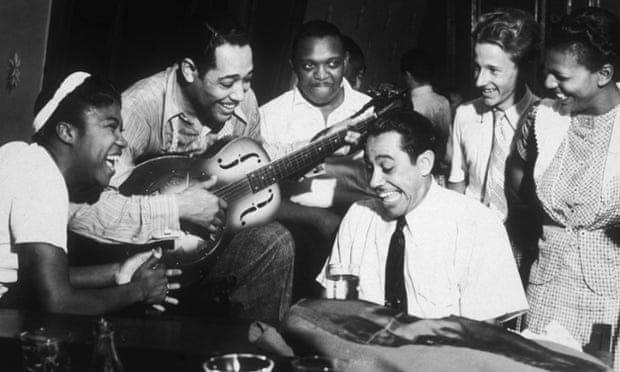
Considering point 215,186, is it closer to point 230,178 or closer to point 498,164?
point 230,178

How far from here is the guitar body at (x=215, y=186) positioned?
2584mm

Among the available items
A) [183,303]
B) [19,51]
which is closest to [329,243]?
[183,303]

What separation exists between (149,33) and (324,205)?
93 cm

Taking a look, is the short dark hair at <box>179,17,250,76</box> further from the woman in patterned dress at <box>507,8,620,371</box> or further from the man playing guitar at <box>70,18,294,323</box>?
the woman in patterned dress at <box>507,8,620,371</box>

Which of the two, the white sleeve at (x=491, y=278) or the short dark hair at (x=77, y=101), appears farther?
the short dark hair at (x=77, y=101)

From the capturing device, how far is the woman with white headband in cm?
245

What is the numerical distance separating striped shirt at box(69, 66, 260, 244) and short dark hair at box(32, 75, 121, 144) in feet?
0.22

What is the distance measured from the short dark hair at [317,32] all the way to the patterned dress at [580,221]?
2.56ft

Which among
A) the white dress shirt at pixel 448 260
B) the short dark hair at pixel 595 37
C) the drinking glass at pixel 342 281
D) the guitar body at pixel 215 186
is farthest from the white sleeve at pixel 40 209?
the short dark hair at pixel 595 37

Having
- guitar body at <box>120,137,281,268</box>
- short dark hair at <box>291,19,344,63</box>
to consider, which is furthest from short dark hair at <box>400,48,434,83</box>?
guitar body at <box>120,137,281,268</box>

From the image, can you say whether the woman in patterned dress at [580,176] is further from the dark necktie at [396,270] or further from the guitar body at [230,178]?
the guitar body at [230,178]

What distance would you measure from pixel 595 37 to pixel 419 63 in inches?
23.2

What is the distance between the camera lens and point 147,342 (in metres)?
1.63

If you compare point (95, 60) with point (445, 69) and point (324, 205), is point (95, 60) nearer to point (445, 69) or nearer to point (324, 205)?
point (324, 205)
